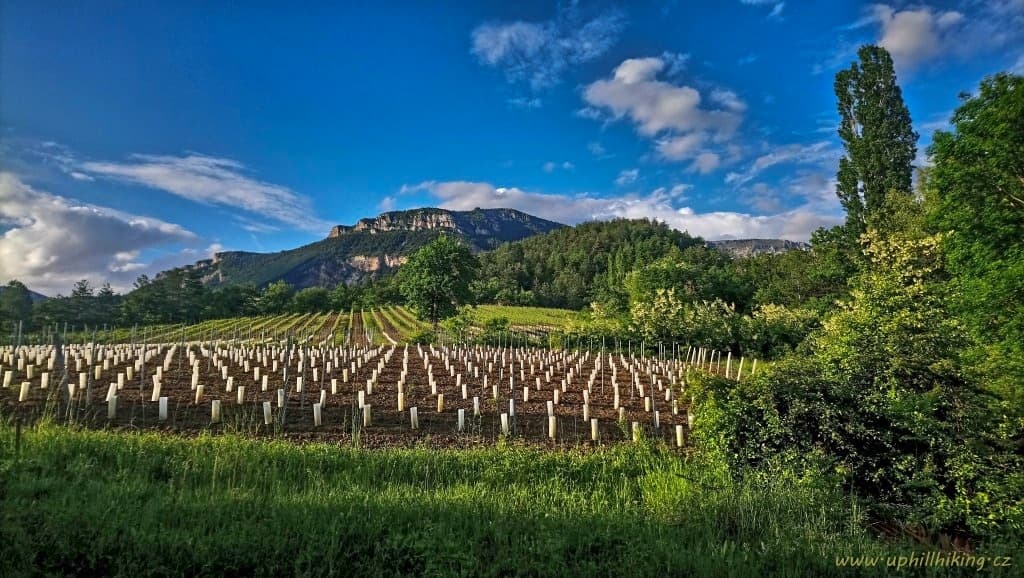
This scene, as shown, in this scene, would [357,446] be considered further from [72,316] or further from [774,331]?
[72,316]

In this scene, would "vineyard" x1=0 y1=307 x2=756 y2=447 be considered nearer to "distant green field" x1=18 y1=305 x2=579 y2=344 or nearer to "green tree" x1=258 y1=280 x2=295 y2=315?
"distant green field" x1=18 y1=305 x2=579 y2=344

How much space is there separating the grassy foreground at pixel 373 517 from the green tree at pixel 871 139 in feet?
114

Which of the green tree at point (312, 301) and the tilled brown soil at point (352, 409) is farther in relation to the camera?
the green tree at point (312, 301)

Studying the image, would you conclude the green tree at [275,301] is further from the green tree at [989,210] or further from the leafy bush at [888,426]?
the green tree at [989,210]

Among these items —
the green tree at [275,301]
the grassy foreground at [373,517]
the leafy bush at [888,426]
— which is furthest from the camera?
the green tree at [275,301]

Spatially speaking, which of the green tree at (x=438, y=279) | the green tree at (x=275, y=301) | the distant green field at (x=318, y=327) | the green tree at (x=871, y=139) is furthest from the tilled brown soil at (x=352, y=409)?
the green tree at (x=275, y=301)

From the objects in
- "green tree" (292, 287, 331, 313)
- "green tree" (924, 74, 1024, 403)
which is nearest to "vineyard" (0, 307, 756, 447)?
"green tree" (924, 74, 1024, 403)

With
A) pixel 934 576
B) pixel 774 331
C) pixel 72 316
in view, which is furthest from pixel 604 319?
pixel 72 316

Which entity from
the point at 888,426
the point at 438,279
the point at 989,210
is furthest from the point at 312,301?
the point at 888,426

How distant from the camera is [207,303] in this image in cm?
8862

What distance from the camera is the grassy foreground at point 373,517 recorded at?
4039mm

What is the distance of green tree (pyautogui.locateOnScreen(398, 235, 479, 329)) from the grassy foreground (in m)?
30.0

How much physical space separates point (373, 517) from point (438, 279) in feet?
108

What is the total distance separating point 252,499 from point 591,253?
141556mm
